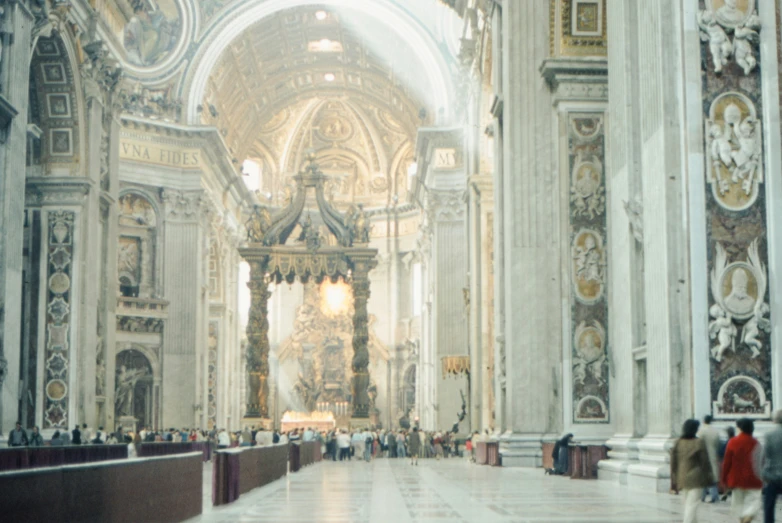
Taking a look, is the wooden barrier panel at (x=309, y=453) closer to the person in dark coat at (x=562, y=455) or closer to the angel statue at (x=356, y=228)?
the angel statue at (x=356, y=228)

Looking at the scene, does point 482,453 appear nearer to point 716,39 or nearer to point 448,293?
point 716,39

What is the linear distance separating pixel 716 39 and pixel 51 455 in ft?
31.5

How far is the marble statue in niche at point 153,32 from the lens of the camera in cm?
3938

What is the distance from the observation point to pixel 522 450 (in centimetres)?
1819

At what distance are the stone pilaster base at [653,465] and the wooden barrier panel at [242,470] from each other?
4.20 meters

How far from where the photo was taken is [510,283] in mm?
17875

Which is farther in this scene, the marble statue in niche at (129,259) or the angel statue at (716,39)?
the marble statue in niche at (129,259)

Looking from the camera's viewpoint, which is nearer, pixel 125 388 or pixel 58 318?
pixel 58 318

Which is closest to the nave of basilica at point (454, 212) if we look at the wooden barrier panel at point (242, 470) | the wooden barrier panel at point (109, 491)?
the wooden barrier panel at point (242, 470)

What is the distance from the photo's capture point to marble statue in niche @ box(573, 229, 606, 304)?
55.1 feet

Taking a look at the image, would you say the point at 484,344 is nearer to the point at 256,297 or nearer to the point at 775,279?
the point at 256,297

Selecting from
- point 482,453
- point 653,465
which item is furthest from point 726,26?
point 482,453

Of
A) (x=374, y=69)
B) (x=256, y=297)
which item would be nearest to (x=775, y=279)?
(x=256, y=297)

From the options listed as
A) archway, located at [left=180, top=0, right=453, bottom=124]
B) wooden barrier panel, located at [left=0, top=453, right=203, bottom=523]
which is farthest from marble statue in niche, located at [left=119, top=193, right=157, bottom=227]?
wooden barrier panel, located at [left=0, top=453, right=203, bottom=523]
